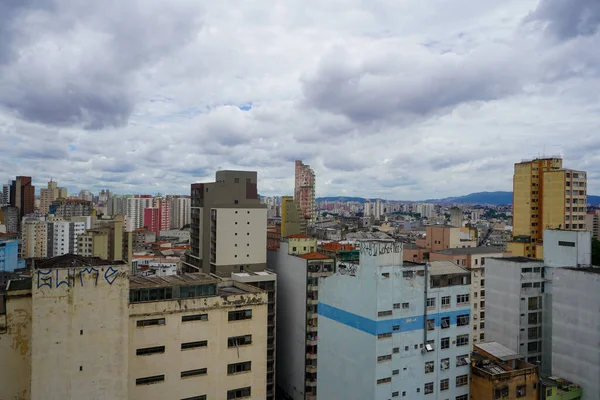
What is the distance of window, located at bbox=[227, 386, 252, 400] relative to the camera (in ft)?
70.2

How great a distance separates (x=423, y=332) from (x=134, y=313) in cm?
1331

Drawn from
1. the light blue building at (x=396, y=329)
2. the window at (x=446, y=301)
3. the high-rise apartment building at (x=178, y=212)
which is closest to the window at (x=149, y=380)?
the light blue building at (x=396, y=329)

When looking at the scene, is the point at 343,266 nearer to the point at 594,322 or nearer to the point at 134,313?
the point at 134,313

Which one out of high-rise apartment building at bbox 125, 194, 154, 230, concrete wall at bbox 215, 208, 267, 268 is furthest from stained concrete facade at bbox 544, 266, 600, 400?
high-rise apartment building at bbox 125, 194, 154, 230

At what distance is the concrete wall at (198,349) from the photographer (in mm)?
19766

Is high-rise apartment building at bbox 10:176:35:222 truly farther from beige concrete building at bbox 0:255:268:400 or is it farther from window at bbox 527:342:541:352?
window at bbox 527:342:541:352

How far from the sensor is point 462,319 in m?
22.8

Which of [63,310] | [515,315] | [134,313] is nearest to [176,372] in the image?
[134,313]

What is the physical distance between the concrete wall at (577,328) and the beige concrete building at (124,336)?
16931 mm

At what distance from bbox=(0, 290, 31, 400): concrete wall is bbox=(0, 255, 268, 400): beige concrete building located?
0.11 ft

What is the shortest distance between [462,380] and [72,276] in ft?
61.4

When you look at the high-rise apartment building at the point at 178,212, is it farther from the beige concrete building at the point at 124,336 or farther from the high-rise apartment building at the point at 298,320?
the beige concrete building at the point at 124,336

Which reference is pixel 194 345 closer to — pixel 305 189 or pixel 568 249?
pixel 568 249

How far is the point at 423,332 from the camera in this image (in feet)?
70.8
